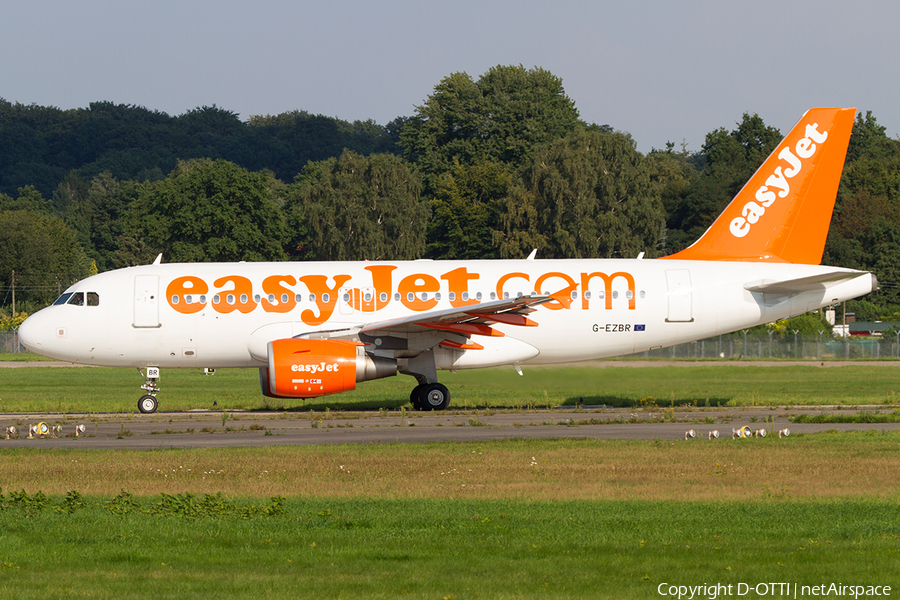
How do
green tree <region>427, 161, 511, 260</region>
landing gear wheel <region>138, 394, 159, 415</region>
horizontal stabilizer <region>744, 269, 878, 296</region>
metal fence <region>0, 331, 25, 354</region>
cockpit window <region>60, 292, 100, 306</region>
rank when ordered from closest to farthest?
horizontal stabilizer <region>744, 269, 878, 296</region>, landing gear wheel <region>138, 394, 159, 415</region>, cockpit window <region>60, 292, 100, 306</region>, metal fence <region>0, 331, 25, 354</region>, green tree <region>427, 161, 511, 260</region>

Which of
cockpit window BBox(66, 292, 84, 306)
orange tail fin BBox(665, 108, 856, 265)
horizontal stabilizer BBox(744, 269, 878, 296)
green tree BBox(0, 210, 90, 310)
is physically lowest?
horizontal stabilizer BBox(744, 269, 878, 296)

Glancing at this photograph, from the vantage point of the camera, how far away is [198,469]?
16172mm

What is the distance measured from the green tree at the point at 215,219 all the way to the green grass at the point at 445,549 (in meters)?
75.3

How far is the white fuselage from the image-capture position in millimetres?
26859

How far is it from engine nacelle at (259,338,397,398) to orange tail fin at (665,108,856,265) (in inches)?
417

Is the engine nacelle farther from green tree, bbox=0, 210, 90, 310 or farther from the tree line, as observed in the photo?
green tree, bbox=0, 210, 90, 310

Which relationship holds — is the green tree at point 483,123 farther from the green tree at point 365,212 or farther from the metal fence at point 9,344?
the metal fence at point 9,344

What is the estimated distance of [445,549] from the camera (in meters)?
10.4

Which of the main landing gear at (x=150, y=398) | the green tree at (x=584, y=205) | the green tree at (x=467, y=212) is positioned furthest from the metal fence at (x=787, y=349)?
the main landing gear at (x=150, y=398)

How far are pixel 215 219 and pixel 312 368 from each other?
65.6 meters

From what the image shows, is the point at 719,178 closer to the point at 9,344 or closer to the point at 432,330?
the point at 9,344

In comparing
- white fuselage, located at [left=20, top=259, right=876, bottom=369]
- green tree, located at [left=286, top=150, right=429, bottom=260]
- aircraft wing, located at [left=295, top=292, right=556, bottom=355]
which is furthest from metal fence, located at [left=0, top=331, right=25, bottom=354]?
aircraft wing, located at [left=295, top=292, right=556, bottom=355]

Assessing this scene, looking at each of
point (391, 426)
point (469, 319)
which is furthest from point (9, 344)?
point (391, 426)

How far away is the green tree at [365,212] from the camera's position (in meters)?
86.3
